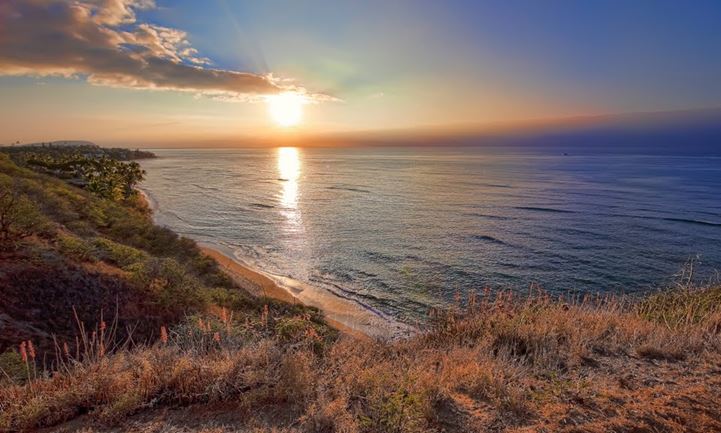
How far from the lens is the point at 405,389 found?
456 cm

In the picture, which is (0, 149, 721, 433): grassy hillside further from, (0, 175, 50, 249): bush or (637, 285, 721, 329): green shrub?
(0, 175, 50, 249): bush

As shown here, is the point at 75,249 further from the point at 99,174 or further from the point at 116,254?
the point at 99,174

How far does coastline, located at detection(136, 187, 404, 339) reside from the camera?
17672 millimetres

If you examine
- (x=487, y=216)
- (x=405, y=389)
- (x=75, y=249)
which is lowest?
(x=487, y=216)

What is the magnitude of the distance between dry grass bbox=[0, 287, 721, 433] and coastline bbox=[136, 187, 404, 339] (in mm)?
9383

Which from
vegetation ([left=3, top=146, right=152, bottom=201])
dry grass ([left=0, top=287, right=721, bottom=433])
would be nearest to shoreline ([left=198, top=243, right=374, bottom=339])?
dry grass ([left=0, top=287, right=721, bottom=433])

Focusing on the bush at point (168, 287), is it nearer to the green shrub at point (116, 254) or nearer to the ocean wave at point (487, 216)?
the green shrub at point (116, 254)

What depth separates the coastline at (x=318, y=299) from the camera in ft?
58.0

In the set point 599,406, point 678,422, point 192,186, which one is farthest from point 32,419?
point 192,186

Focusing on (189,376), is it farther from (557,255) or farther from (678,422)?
(557,255)

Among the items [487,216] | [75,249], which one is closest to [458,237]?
[487,216]

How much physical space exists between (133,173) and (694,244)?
6748cm

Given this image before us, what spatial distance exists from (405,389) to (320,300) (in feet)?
59.6

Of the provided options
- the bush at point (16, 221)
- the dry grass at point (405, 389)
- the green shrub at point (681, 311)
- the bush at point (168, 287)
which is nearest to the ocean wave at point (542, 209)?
the green shrub at point (681, 311)
